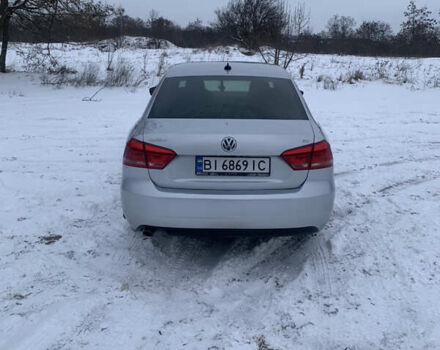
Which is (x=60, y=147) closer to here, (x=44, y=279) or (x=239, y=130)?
(x=44, y=279)

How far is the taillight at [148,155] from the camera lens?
2.87 m

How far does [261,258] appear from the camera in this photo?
11.3 ft

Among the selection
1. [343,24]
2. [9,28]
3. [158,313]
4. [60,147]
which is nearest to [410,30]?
[343,24]

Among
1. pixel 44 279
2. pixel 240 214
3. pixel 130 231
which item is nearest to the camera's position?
pixel 240 214

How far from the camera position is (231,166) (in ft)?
9.36

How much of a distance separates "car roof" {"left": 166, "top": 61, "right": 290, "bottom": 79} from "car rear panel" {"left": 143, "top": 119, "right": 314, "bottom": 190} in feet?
3.21

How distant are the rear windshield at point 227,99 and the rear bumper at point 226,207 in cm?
63

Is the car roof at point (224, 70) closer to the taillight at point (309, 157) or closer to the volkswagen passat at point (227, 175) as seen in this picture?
the volkswagen passat at point (227, 175)

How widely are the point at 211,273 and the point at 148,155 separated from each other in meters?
1.04

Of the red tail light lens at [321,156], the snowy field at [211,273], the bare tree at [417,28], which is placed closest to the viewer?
the snowy field at [211,273]

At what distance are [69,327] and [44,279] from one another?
0.67 meters

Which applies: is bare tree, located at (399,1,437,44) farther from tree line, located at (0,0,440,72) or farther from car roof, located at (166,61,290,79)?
car roof, located at (166,61,290,79)

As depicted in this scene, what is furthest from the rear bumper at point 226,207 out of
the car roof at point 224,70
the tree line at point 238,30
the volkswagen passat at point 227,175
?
the tree line at point 238,30

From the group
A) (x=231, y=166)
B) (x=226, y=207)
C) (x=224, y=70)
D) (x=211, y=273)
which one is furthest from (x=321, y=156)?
(x=224, y=70)
